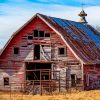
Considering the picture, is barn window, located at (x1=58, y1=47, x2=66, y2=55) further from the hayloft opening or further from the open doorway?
the open doorway

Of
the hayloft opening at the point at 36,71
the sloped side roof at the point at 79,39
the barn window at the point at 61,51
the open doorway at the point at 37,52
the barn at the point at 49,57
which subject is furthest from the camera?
the open doorway at the point at 37,52

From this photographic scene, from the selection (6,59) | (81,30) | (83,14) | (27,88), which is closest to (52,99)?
(27,88)

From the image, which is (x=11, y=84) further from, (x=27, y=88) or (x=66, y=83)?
(x=66, y=83)

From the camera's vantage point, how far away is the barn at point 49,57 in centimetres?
3866

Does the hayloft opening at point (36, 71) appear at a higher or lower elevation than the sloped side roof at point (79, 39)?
lower

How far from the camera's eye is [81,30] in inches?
1759

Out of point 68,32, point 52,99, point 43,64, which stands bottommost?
point 52,99

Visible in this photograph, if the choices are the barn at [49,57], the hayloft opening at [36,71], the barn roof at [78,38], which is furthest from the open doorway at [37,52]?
the barn roof at [78,38]

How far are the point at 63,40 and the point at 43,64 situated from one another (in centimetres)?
459

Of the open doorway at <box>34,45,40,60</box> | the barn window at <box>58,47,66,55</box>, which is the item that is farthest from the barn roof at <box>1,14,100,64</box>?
the open doorway at <box>34,45,40,60</box>

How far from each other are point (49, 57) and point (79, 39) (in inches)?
141

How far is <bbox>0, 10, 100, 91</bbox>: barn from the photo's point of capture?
3866 centimetres

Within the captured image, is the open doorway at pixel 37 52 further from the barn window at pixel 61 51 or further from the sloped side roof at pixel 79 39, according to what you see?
the sloped side roof at pixel 79 39

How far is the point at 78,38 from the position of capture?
4131cm
